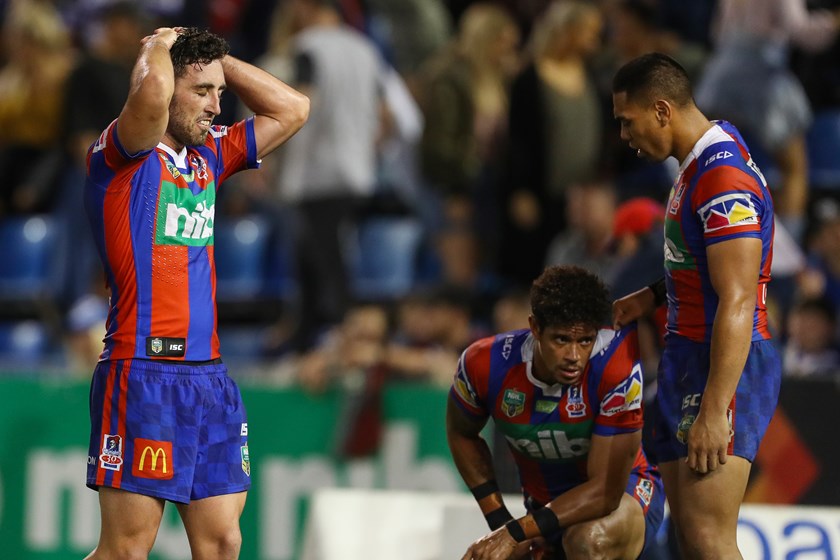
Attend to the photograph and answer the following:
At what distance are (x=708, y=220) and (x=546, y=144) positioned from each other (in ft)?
16.6

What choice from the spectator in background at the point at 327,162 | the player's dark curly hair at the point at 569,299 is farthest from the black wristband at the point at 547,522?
the spectator in background at the point at 327,162

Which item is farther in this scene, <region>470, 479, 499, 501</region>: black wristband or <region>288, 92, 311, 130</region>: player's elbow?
<region>470, 479, 499, 501</region>: black wristband

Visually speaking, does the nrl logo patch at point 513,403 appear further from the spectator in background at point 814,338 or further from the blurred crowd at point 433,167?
the spectator in background at point 814,338

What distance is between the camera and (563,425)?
18.4ft

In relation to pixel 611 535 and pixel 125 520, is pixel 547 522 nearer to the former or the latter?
pixel 611 535

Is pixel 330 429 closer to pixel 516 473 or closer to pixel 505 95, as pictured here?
pixel 516 473

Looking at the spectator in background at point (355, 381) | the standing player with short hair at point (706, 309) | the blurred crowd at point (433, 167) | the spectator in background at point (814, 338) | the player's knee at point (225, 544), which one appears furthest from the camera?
the blurred crowd at point (433, 167)

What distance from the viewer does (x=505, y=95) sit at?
10641mm

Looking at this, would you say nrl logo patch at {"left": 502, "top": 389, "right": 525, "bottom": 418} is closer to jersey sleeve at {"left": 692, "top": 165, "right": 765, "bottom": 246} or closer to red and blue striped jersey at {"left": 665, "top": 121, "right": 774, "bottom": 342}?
red and blue striped jersey at {"left": 665, "top": 121, "right": 774, "bottom": 342}

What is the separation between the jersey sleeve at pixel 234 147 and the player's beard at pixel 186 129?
245mm

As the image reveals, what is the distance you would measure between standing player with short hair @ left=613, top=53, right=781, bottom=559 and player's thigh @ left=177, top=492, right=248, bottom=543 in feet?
5.15

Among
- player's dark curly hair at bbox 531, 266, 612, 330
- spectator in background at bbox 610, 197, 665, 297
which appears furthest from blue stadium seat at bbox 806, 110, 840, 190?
player's dark curly hair at bbox 531, 266, 612, 330

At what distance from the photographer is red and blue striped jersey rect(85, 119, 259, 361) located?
5031mm

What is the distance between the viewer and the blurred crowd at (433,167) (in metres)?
9.04
